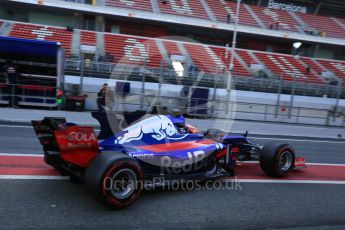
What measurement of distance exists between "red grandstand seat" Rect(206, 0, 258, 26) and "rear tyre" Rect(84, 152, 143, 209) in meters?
27.6

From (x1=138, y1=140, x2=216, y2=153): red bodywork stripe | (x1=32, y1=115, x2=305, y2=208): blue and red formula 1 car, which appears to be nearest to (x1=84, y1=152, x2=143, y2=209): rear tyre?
(x1=32, y1=115, x2=305, y2=208): blue and red formula 1 car

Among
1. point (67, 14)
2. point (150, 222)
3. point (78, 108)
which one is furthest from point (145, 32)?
point (150, 222)

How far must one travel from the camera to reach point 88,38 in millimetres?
25375

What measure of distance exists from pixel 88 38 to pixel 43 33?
123 inches

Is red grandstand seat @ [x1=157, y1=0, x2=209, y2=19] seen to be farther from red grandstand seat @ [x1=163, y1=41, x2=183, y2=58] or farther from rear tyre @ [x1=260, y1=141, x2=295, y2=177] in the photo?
rear tyre @ [x1=260, y1=141, x2=295, y2=177]

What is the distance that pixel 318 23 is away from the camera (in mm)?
34688

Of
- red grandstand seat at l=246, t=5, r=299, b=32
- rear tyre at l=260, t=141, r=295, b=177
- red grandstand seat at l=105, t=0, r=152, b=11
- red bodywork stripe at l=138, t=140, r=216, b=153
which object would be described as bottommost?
rear tyre at l=260, t=141, r=295, b=177

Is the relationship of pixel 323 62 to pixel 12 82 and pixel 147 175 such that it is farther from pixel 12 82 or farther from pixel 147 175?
pixel 147 175

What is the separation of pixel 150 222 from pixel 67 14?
1071 inches

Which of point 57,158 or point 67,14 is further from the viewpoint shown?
point 67,14

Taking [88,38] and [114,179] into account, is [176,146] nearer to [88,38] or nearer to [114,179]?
[114,179]

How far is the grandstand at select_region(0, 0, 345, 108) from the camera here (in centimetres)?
2478

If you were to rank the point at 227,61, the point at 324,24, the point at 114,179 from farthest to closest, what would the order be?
the point at 324,24, the point at 227,61, the point at 114,179

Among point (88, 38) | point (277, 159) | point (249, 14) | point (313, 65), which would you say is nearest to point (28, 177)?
point (277, 159)
